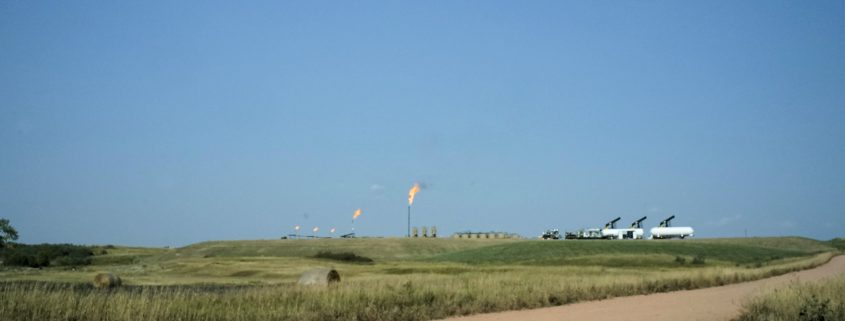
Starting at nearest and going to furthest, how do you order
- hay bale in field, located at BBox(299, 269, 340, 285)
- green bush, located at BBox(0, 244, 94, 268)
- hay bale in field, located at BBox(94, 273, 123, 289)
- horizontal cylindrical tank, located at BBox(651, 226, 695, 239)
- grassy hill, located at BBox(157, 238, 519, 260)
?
1. hay bale in field, located at BBox(299, 269, 340, 285)
2. hay bale in field, located at BBox(94, 273, 123, 289)
3. green bush, located at BBox(0, 244, 94, 268)
4. grassy hill, located at BBox(157, 238, 519, 260)
5. horizontal cylindrical tank, located at BBox(651, 226, 695, 239)

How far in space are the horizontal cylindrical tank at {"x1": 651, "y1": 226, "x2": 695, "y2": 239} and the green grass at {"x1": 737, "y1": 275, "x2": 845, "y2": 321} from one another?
361 ft

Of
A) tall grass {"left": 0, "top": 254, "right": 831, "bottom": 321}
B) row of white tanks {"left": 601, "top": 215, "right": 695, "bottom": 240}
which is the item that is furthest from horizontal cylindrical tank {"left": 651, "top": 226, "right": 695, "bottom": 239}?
tall grass {"left": 0, "top": 254, "right": 831, "bottom": 321}

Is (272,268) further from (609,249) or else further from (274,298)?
(609,249)

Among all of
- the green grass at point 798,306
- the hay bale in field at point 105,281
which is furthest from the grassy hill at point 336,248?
the green grass at point 798,306

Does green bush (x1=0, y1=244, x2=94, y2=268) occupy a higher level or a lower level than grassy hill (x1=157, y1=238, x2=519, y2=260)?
lower

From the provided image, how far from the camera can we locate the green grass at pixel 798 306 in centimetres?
1952

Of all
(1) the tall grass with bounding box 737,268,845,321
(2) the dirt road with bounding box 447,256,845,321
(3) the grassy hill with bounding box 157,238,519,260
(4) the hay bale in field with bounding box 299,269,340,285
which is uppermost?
(3) the grassy hill with bounding box 157,238,519,260

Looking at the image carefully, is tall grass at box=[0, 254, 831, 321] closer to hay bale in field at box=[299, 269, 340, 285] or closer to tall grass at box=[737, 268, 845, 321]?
tall grass at box=[737, 268, 845, 321]

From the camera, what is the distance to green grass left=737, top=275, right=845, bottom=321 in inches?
768

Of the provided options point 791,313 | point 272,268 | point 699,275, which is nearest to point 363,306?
point 791,313

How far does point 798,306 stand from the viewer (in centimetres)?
2062

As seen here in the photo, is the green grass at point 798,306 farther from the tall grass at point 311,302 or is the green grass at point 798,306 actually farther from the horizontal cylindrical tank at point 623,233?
the horizontal cylindrical tank at point 623,233

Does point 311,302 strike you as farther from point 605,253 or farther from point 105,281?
point 605,253

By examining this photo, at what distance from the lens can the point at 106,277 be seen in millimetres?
42750
